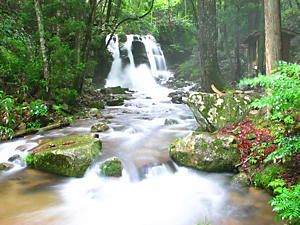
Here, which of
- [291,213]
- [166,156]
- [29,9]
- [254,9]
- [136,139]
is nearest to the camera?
[291,213]

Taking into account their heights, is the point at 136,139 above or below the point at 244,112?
below

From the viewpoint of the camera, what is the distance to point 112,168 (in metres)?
4.92

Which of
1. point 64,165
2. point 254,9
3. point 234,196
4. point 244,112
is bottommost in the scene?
point 234,196

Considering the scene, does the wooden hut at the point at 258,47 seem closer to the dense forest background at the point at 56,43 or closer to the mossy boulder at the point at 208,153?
the dense forest background at the point at 56,43

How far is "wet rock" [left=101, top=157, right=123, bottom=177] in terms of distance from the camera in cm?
488

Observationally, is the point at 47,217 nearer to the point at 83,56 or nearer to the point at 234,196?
the point at 234,196

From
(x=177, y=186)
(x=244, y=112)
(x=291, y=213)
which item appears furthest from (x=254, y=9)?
(x=291, y=213)

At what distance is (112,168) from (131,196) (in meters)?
0.76

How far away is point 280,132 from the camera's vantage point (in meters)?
4.50

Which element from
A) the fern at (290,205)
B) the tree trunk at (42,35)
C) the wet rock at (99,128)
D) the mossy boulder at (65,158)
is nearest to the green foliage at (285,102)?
the fern at (290,205)

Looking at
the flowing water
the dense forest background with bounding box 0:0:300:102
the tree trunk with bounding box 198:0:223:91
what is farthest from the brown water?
the tree trunk with bounding box 198:0:223:91

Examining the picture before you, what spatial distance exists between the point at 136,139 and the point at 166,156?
1553mm

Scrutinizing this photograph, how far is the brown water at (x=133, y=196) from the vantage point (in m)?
3.68

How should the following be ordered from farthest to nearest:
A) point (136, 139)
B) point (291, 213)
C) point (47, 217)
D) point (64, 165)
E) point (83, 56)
A: point (83, 56), point (136, 139), point (64, 165), point (47, 217), point (291, 213)
